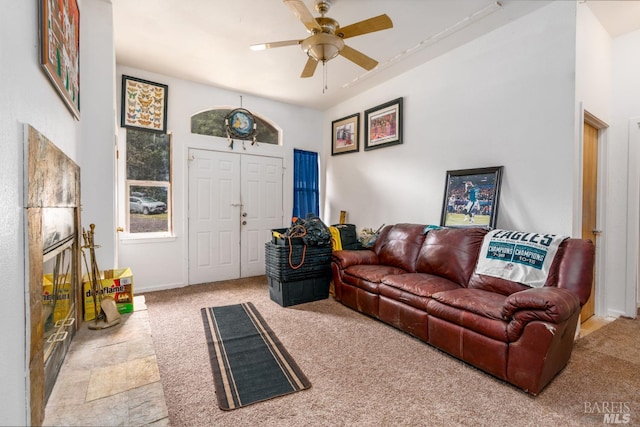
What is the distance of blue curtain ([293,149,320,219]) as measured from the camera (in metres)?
Result: 5.37

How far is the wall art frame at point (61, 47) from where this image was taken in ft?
3.92

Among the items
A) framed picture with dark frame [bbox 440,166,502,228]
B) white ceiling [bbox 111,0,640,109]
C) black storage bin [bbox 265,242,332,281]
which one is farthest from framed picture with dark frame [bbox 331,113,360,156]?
black storage bin [bbox 265,242,332,281]

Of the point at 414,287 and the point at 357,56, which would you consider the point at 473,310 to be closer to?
the point at 414,287

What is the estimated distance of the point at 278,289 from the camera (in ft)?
11.7

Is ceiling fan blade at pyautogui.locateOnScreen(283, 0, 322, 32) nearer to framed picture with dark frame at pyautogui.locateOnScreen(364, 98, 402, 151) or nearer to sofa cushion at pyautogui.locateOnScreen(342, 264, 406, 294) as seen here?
framed picture with dark frame at pyautogui.locateOnScreen(364, 98, 402, 151)

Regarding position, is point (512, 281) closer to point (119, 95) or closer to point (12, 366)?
point (12, 366)

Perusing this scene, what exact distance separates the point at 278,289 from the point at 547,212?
9.47 ft

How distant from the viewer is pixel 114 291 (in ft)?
7.00

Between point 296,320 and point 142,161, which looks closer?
point 296,320

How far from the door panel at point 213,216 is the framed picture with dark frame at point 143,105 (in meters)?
0.62

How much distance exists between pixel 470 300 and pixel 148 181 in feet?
13.9

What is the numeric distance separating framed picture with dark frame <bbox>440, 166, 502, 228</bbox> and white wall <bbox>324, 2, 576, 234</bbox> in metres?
0.11

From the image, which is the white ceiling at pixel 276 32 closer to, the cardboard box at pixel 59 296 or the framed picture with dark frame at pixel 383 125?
the framed picture with dark frame at pixel 383 125

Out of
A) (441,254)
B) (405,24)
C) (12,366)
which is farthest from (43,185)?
(405,24)
